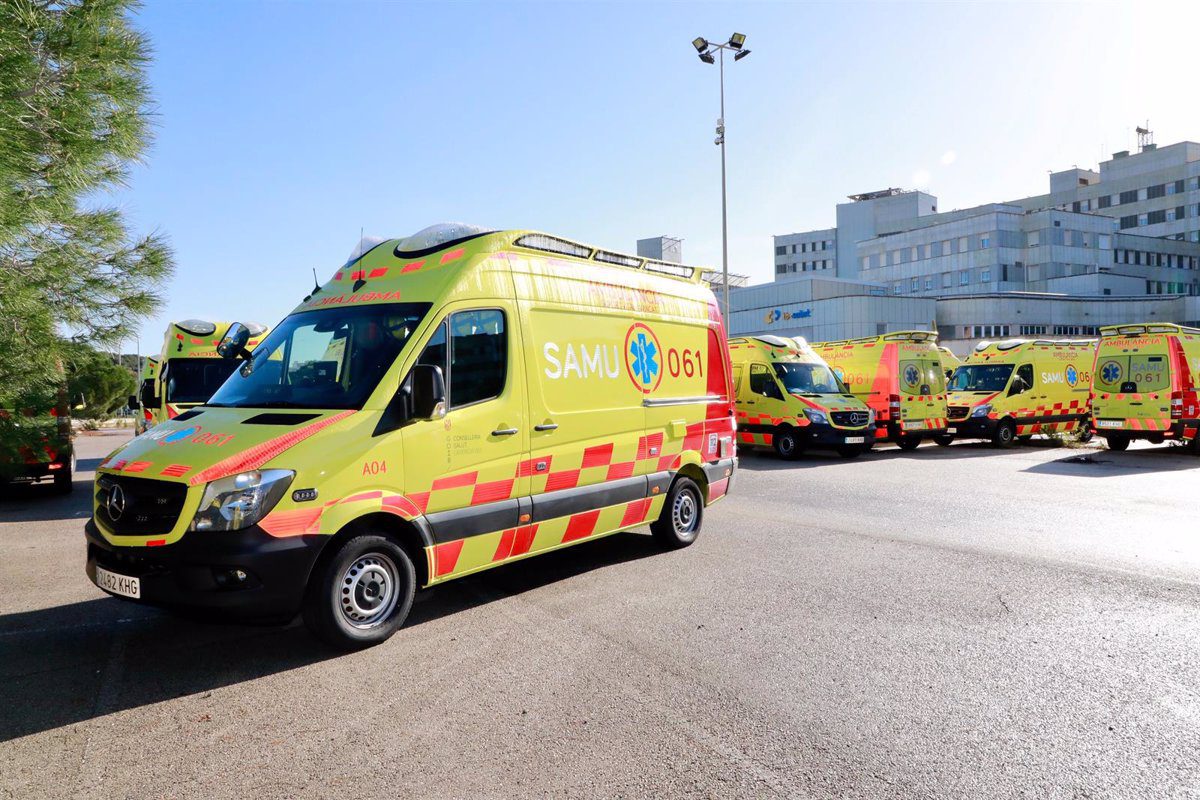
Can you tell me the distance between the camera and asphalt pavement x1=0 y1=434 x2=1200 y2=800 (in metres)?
3.30

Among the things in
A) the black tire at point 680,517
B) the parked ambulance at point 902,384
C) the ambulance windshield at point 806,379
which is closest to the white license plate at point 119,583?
the black tire at point 680,517

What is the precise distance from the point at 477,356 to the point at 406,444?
0.92 meters

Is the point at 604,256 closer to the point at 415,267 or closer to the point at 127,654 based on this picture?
the point at 415,267

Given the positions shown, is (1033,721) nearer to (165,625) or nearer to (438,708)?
(438,708)

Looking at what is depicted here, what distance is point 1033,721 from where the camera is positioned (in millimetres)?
3771

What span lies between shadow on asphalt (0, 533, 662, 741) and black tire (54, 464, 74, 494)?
769 centimetres

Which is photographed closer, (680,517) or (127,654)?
(127,654)

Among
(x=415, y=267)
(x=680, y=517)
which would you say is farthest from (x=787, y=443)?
(x=415, y=267)

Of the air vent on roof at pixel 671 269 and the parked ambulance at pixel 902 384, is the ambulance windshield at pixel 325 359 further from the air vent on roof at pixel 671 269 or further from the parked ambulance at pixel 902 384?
the parked ambulance at pixel 902 384

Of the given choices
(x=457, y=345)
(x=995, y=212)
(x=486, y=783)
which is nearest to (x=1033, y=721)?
(x=486, y=783)

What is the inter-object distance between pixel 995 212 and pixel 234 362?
74504mm

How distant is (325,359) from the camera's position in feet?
17.8

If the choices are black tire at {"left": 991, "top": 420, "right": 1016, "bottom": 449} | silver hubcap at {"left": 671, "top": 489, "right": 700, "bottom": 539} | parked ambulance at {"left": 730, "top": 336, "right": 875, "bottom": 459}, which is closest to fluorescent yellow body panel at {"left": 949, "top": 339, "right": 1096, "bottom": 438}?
black tire at {"left": 991, "top": 420, "right": 1016, "bottom": 449}

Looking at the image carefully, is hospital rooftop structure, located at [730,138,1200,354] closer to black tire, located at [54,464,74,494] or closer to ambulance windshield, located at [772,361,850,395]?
ambulance windshield, located at [772,361,850,395]
